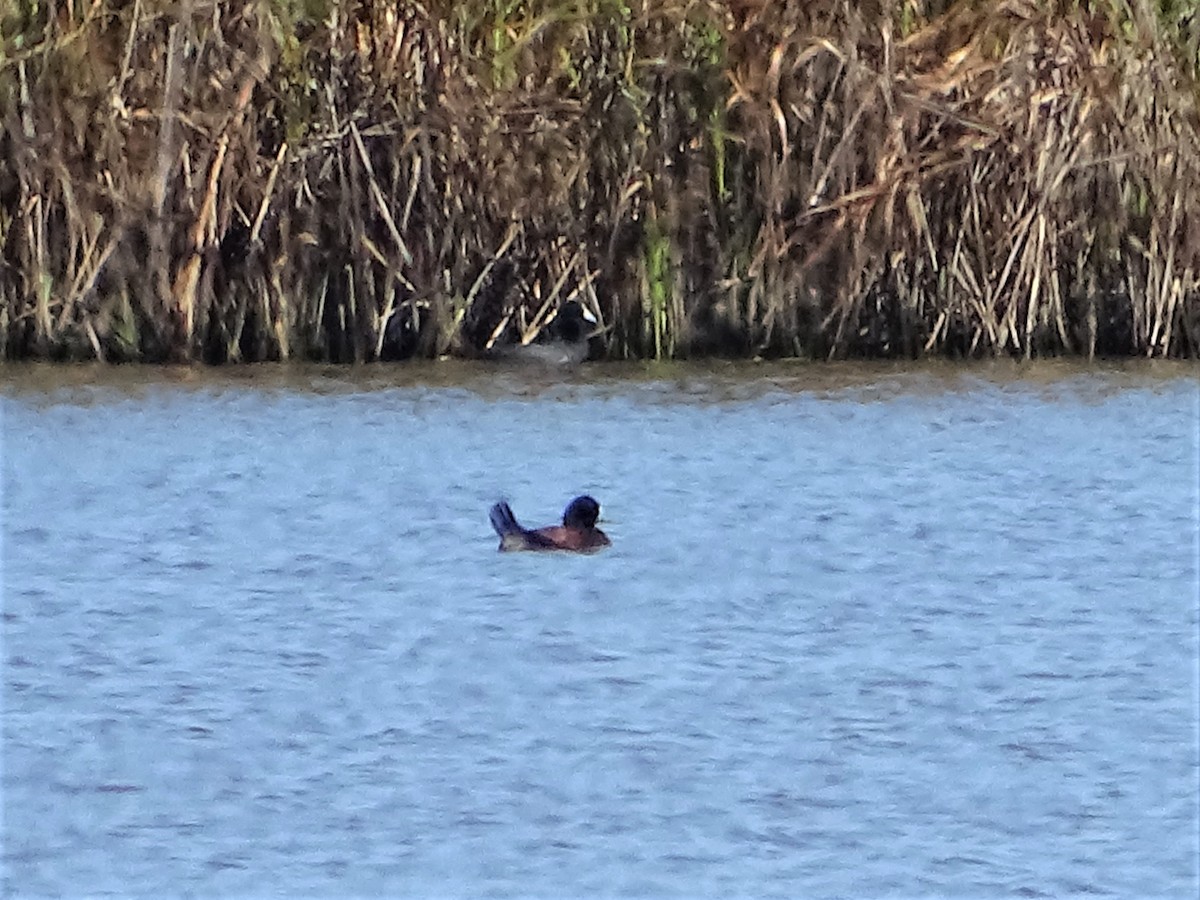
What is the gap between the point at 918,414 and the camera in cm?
997

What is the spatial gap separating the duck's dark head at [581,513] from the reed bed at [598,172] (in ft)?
9.23

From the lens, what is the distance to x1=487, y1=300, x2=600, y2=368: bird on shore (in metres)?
10.6

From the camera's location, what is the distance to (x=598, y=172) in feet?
34.5

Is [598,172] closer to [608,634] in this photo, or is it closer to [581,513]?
[581,513]

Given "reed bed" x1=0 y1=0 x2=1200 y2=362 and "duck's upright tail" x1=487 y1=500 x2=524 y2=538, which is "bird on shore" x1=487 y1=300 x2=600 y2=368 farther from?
"duck's upright tail" x1=487 y1=500 x2=524 y2=538

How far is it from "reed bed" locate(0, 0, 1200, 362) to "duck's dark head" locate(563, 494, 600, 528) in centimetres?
281

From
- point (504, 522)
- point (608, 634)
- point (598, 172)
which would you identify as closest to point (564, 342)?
point (598, 172)

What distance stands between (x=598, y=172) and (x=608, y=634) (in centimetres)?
390

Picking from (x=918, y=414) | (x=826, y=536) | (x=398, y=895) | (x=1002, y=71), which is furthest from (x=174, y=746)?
(x=1002, y=71)

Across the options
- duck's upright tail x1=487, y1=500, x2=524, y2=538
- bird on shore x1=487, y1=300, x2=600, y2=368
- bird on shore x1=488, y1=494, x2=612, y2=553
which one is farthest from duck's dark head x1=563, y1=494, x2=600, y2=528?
bird on shore x1=487, y1=300, x2=600, y2=368

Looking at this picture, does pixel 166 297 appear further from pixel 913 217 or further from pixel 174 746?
pixel 174 746

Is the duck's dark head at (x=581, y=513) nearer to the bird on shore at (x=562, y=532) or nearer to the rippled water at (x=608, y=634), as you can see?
the bird on shore at (x=562, y=532)

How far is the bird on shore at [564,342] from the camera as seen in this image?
10.6 metres

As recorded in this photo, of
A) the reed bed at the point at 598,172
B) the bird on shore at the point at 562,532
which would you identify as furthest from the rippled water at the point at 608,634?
the reed bed at the point at 598,172
